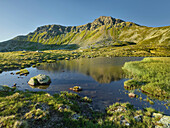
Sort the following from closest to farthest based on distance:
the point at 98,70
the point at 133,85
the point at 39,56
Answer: the point at 133,85
the point at 98,70
the point at 39,56

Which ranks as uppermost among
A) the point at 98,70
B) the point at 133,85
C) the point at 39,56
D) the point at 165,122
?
the point at 39,56

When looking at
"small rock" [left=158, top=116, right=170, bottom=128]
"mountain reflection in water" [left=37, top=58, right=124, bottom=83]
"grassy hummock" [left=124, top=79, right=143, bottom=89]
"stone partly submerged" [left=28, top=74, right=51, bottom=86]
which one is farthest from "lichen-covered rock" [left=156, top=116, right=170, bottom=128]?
"stone partly submerged" [left=28, top=74, right=51, bottom=86]

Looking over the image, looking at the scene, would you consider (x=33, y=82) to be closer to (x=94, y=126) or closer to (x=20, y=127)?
(x=20, y=127)

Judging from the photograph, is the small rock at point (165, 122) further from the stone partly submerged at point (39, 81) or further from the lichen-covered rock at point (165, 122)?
the stone partly submerged at point (39, 81)

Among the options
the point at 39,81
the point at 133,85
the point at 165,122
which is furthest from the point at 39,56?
the point at 165,122

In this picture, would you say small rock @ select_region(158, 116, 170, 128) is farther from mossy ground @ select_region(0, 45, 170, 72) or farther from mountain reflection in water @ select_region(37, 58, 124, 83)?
mossy ground @ select_region(0, 45, 170, 72)

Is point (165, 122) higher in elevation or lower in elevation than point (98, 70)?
higher

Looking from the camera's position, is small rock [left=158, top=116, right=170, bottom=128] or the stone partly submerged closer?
small rock [left=158, top=116, right=170, bottom=128]

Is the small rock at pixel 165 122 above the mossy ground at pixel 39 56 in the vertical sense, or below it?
below

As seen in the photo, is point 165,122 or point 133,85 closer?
point 165,122

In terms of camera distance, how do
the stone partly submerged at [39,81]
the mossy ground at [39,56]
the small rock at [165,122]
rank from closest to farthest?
the small rock at [165,122] < the stone partly submerged at [39,81] < the mossy ground at [39,56]

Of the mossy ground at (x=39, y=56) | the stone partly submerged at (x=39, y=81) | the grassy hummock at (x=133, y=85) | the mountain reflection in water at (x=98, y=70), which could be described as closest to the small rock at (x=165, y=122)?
the grassy hummock at (x=133, y=85)

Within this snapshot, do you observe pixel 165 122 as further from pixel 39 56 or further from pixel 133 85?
pixel 39 56

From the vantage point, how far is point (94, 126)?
30.6 feet
